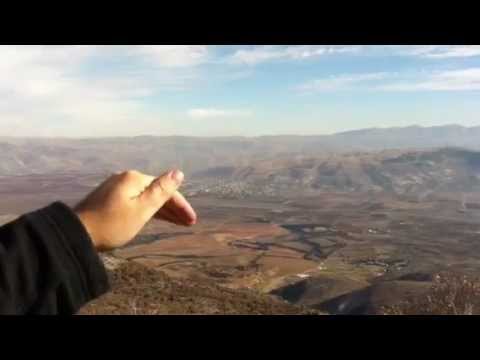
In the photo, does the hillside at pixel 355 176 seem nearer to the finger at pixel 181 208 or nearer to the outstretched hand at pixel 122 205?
the finger at pixel 181 208

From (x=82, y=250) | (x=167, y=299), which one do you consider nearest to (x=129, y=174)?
(x=82, y=250)

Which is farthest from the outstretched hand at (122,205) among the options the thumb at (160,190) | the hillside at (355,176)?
the hillside at (355,176)
